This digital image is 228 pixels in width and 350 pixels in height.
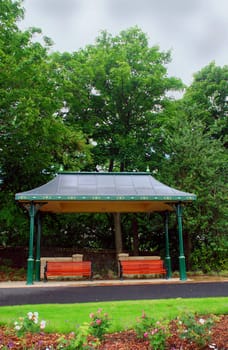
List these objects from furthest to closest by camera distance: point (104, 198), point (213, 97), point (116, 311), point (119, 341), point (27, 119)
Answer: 1. point (213, 97)
2. point (27, 119)
3. point (104, 198)
4. point (116, 311)
5. point (119, 341)

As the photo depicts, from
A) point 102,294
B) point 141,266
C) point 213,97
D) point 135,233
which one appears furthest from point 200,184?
point 102,294

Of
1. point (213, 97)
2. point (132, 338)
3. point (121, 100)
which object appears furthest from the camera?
A: point (213, 97)

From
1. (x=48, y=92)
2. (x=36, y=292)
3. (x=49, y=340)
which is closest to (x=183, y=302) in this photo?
(x=49, y=340)

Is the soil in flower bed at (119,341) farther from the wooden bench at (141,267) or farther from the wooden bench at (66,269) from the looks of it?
the wooden bench at (141,267)

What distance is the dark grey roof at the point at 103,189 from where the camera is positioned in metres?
11.0

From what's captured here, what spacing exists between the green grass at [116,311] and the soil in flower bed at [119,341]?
0.79 ft

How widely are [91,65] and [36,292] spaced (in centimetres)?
1369

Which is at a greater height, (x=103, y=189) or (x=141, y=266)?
(x=103, y=189)

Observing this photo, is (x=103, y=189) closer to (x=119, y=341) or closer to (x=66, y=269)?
(x=66, y=269)

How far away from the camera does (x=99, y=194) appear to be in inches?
443

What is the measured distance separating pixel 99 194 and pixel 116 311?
596cm

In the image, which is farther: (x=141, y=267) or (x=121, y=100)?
(x=121, y=100)

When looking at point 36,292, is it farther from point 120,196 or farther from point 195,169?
point 195,169

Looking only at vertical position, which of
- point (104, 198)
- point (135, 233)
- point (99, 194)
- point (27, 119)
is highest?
point (27, 119)
